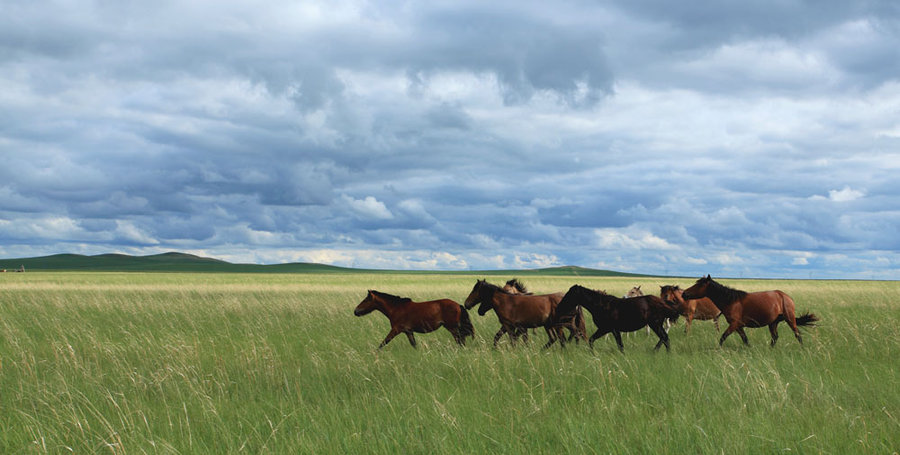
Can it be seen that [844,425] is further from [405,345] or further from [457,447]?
[405,345]

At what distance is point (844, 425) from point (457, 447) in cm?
419

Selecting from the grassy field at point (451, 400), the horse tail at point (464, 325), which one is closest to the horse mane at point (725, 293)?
the grassy field at point (451, 400)

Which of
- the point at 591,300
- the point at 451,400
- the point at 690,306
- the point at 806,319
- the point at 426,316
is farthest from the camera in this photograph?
the point at 690,306

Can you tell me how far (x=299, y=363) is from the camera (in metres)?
9.80

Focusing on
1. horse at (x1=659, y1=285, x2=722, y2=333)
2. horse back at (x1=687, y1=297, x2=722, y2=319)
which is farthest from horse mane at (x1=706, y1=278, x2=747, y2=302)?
horse back at (x1=687, y1=297, x2=722, y2=319)

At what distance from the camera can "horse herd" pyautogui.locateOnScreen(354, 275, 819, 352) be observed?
10.6m

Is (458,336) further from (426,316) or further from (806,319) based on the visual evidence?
(806,319)

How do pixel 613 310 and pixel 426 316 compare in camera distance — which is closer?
pixel 613 310

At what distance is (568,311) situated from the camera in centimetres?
1058

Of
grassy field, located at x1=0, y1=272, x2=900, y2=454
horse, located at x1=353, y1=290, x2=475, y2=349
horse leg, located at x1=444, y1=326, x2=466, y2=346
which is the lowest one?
grassy field, located at x1=0, y1=272, x2=900, y2=454

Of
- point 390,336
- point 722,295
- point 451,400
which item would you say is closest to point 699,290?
point 722,295

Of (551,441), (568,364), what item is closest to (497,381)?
(568,364)

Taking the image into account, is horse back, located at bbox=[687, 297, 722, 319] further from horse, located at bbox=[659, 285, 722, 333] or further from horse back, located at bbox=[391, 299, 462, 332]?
horse back, located at bbox=[391, 299, 462, 332]

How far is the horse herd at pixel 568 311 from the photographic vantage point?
418 inches
